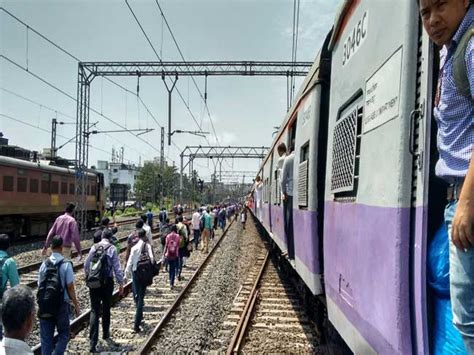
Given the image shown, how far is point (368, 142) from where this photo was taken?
282cm

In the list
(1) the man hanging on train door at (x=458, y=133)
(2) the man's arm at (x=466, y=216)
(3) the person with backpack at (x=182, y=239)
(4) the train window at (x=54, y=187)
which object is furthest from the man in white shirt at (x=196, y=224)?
(2) the man's arm at (x=466, y=216)

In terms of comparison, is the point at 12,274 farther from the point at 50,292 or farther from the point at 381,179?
the point at 381,179

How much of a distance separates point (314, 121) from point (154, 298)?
753 cm

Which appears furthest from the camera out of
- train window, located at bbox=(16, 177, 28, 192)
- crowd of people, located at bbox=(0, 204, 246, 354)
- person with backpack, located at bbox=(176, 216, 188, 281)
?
train window, located at bbox=(16, 177, 28, 192)

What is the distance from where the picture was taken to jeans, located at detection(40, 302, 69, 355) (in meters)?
5.96

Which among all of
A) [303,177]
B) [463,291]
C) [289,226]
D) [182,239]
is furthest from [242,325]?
[463,291]

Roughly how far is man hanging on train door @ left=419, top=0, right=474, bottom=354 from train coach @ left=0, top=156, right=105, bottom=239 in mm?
20822

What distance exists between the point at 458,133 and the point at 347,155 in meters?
1.65

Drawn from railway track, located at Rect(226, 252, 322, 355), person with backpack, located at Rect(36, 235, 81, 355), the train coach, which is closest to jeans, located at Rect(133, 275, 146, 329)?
railway track, located at Rect(226, 252, 322, 355)

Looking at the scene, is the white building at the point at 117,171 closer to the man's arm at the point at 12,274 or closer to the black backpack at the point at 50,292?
the black backpack at the point at 50,292

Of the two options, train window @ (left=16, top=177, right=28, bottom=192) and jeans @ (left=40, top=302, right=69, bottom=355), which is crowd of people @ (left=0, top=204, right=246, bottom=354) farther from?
train window @ (left=16, top=177, right=28, bottom=192)

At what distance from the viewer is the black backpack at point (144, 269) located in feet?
28.0

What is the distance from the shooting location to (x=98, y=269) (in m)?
7.31

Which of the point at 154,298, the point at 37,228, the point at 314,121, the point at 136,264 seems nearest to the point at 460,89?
the point at 314,121
